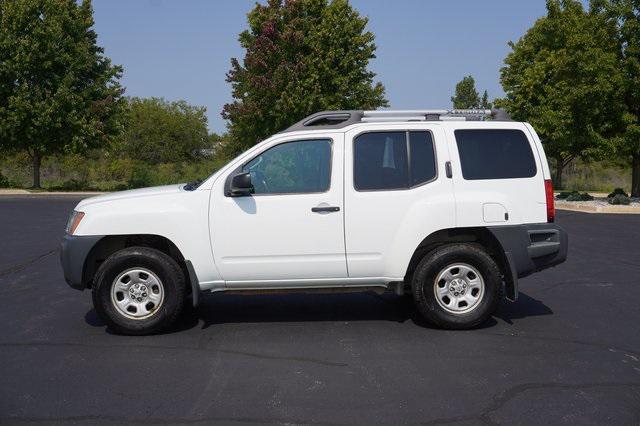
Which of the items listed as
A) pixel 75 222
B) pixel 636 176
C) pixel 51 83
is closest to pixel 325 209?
pixel 75 222

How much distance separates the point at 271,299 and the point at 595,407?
4.38 m

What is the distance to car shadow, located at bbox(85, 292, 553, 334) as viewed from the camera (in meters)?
7.07

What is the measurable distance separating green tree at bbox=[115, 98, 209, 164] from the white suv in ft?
180

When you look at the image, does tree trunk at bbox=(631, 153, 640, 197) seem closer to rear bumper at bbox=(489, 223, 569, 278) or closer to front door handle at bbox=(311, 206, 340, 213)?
rear bumper at bbox=(489, 223, 569, 278)

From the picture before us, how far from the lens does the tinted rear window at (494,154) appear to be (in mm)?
6629

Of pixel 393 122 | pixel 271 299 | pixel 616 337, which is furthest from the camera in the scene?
pixel 271 299

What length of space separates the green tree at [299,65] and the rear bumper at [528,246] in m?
28.8

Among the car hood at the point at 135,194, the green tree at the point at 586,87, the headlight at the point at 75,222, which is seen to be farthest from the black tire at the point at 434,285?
the green tree at the point at 586,87

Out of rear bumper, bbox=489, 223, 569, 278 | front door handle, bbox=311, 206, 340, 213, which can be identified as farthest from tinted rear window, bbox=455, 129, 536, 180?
front door handle, bbox=311, 206, 340, 213

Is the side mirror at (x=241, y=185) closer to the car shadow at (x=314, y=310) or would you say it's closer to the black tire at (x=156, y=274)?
the black tire at (x=156, y=274)

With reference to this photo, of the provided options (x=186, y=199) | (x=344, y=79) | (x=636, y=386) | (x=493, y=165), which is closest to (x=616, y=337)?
(x=636, y=386)

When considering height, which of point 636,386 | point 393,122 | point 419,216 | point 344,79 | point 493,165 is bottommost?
point 636,386

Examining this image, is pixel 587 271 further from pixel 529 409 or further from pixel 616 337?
pixel 529 409

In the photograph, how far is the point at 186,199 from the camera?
645 centimetres
